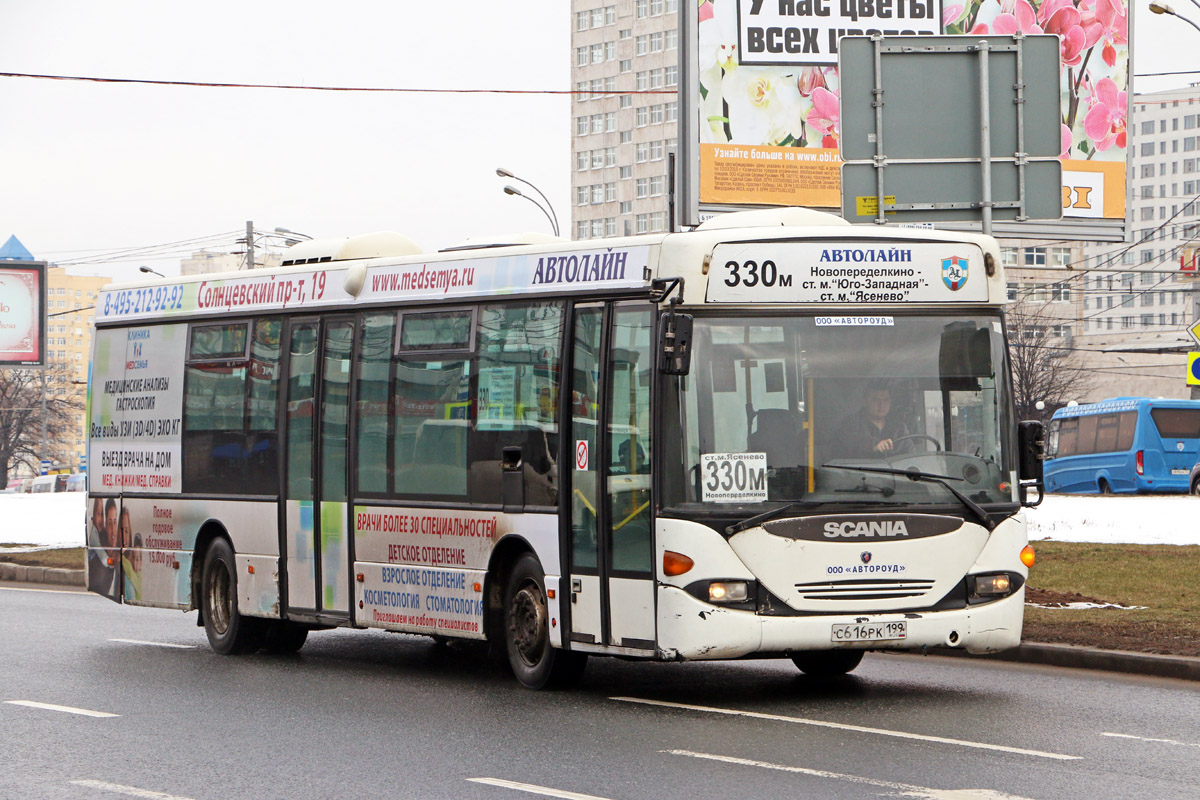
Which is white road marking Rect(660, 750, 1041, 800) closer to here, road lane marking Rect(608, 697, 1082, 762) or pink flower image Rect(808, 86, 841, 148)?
road lane marking Rect(608, 697, 1082, 762)

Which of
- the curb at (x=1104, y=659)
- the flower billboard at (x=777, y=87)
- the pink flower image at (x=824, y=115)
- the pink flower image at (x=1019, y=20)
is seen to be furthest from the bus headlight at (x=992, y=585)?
the pink flower image at (x=1019, y=20)

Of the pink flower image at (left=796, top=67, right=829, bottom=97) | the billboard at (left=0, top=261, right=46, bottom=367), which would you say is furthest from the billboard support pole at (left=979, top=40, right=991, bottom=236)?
the billboard at (left=0, top=261, right=46, bottom=367)

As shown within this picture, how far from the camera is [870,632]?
35.9 feet

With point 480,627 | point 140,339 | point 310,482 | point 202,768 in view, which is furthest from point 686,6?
point 202,768

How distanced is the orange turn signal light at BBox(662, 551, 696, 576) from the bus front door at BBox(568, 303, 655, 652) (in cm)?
14

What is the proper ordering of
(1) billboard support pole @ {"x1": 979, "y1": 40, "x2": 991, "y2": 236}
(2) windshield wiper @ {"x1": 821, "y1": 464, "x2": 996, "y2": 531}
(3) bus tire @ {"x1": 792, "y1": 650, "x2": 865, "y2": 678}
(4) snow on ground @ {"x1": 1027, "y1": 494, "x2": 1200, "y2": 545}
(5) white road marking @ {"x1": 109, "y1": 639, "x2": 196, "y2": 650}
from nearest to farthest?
(2) windshield wiper @ {"x1": 821, "y1": 464, "x2": 996, "y2": 531} → (3) bus tire @ {"x1": 792, "y1": 650, "x2": 865, "y2": 678} → (5) white road marking @ {"x1": 109, "y1": 639, "x2": 196, "y2": 650} → (1) billboard support pole @ {"x1": 979, "y1": 40, "x2": 991, "y2": 236} → (4) snow on ground @ {"x1": 1027, "y1": 494, "x2": 1200, "y2": 545}

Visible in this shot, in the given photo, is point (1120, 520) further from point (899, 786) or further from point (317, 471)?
point (899, 786)

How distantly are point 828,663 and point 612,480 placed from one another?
7.65 feet

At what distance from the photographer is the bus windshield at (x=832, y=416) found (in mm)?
10984

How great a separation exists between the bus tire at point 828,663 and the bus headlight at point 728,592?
5.89ft

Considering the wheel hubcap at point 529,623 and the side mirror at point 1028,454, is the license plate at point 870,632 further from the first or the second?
the wheel hubcap at point 529,623

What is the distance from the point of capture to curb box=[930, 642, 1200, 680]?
489 inches

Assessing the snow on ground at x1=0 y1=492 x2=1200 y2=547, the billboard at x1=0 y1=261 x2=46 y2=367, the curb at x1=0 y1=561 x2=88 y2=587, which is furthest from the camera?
the billboard at x1=0 y1=261 x2=46 y2=367

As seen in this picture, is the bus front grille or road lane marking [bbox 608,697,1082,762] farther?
the bus front grille
